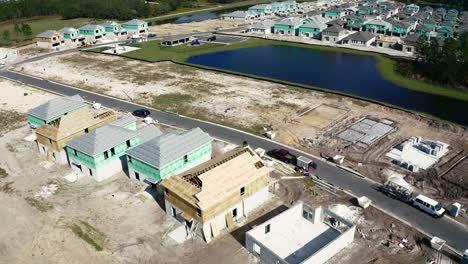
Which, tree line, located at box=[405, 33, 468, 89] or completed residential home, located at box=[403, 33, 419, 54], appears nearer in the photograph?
tree line, located at box=[405, 33, 468, 89]

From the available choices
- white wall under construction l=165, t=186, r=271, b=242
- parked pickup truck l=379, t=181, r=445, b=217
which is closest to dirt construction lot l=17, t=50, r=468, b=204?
parked pickup truck l=379, t=181, r=445, b=217

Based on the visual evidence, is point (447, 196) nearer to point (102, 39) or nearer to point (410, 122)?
point (410, 122)

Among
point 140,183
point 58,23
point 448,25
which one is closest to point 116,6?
point 58,23

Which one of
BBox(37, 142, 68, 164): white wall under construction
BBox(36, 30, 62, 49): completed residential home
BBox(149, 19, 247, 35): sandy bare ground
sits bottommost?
BBox(37, 142, 68, 164): white wall under construction

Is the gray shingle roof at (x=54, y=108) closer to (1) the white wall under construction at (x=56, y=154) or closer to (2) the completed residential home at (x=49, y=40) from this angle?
(1) the white wall under construction at (x=56, y=154)

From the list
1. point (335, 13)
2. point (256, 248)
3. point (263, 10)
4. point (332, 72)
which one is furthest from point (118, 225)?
point (263, 10)

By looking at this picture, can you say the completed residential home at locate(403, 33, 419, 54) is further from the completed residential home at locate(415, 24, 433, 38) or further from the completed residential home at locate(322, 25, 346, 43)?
the completed residential home at locate(322, 25, 346, 43)

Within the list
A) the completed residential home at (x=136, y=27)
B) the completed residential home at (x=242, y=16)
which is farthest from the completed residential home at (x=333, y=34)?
the completed residential home at (x=136, y=27)

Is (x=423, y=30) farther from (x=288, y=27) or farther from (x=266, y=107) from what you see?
(x=266, y=107)
